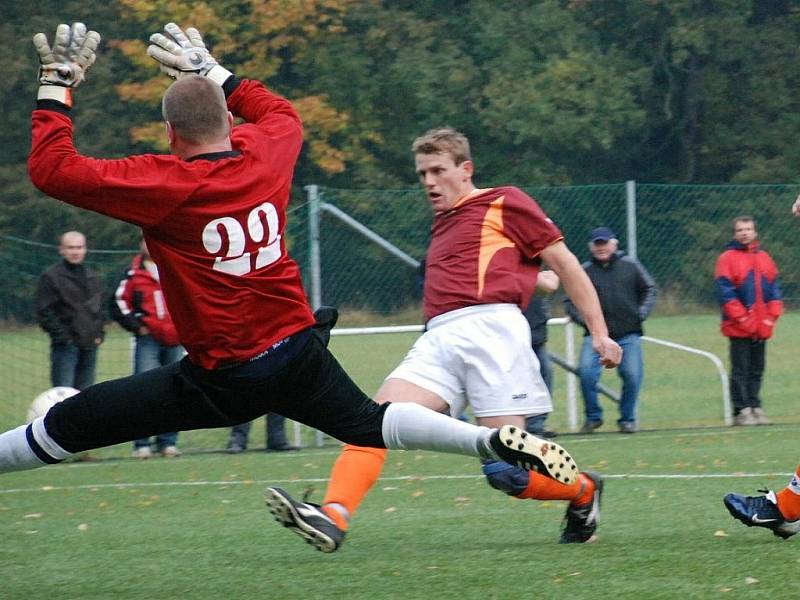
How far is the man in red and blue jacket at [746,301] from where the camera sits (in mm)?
13672

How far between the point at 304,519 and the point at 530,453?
31.4 inches

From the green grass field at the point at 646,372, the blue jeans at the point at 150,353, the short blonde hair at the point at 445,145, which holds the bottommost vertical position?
the green grass field at the point at 646,372

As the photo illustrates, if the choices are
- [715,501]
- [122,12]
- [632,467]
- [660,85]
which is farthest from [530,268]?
[660,85]

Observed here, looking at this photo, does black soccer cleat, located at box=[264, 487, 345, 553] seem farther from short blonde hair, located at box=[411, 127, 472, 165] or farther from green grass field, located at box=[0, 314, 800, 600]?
short blonde hair, located at box=[411, 127, 472, 165]

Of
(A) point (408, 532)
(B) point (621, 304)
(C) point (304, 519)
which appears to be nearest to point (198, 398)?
(C) point (304, 519)

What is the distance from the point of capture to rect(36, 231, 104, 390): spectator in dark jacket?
12.3 m

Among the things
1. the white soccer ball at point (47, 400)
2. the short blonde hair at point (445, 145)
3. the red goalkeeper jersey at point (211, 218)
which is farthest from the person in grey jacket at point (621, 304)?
the red goalkeeper jersey at point (211, 218)

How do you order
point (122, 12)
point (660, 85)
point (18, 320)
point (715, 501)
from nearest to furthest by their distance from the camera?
point (715, 501) < point (18, 320) < point (122, 12) < point (660, 85)

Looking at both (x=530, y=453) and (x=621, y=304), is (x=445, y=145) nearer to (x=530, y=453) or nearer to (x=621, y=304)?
(x=530, y=453)

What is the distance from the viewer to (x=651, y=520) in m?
7.14

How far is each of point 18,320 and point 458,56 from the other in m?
24.5

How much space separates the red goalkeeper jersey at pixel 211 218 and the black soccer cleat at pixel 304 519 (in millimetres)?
514

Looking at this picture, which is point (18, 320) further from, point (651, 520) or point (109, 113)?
point (109, 113)

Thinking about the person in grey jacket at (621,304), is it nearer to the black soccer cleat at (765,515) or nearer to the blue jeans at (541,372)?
the blue jeans at (541,372)
